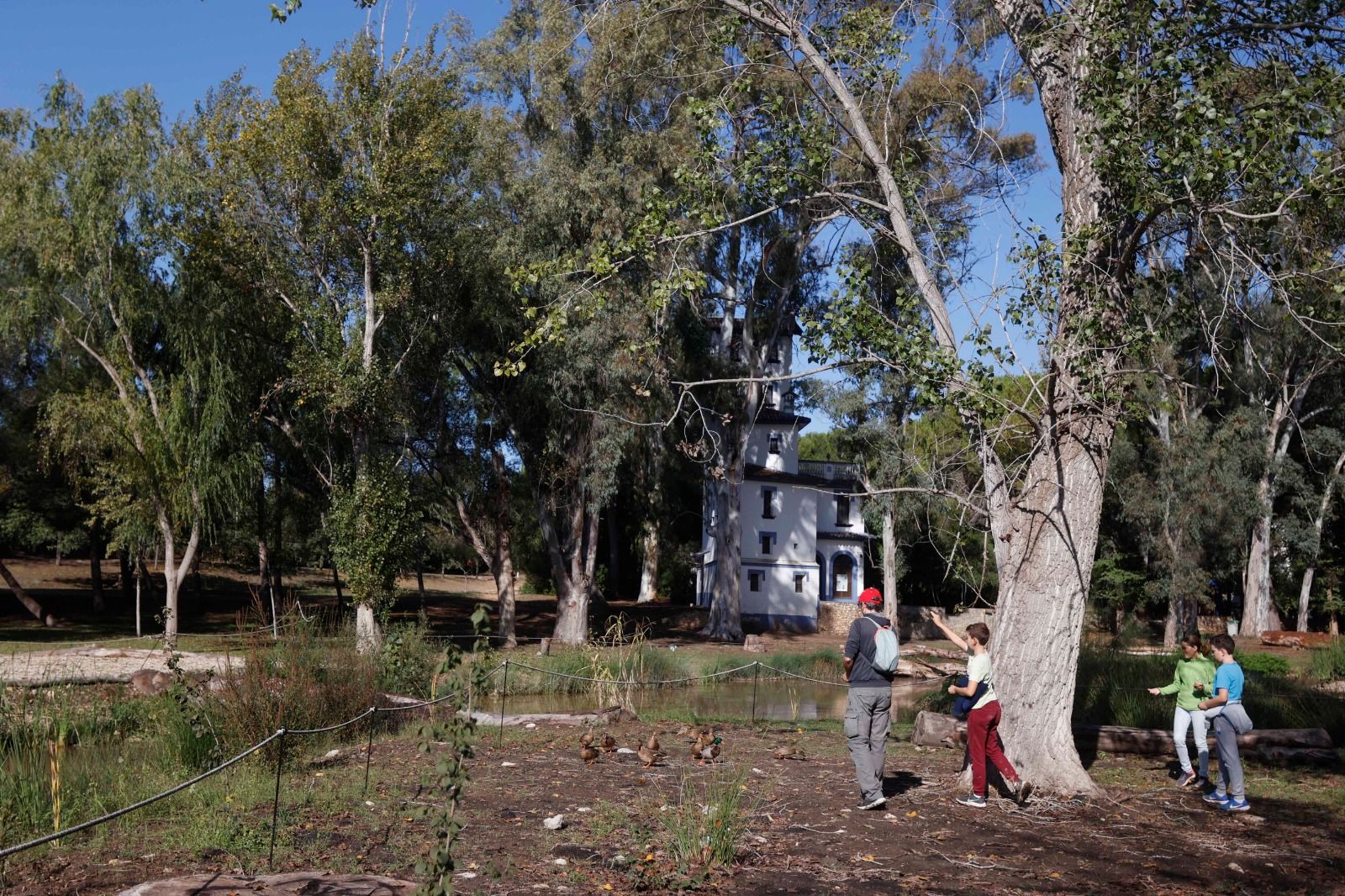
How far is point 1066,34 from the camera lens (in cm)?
1088

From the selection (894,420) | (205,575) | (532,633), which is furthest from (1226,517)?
(205,575)

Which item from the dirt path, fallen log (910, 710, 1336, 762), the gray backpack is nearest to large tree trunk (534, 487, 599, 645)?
the dirt path

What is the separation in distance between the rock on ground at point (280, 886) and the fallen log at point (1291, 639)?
39135 mm

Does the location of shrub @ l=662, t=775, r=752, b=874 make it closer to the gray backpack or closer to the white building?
the gray backpack

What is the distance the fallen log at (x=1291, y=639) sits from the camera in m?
38.1

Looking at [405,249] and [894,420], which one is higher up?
[405,249]

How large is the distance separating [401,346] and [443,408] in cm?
290


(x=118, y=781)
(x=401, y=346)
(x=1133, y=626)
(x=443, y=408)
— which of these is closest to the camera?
(x=118, y=781)

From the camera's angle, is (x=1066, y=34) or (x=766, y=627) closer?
(x=1066, y=34)

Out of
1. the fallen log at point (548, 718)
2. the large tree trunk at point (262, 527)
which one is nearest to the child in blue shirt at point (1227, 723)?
the fallen log at point (548, 718)

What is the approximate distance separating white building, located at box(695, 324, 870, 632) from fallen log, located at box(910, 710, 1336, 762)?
34784 mm

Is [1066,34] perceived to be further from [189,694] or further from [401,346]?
[401,346]

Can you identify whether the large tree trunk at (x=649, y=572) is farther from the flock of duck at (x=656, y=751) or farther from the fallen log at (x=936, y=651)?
the flock of duck at (x=656, y=751)

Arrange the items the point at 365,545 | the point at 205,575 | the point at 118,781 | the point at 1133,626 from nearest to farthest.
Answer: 1. the point at 118,781
2. the point at 1133,626
3. the point at 365,545
4. the point at 205,575
